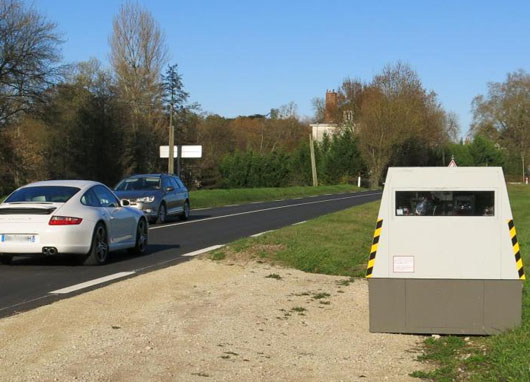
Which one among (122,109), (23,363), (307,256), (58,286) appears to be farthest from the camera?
(122,109)

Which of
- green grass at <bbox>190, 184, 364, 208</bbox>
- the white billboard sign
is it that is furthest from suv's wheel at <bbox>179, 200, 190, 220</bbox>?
the white billboard sign

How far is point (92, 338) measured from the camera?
6461mm

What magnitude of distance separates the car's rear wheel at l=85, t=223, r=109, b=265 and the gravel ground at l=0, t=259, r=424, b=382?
240cm

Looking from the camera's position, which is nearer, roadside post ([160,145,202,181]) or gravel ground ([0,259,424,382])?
gravel ground ([0,259,424,382])

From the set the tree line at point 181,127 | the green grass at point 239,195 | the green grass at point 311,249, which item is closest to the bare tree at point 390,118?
the tree line at point 181,127

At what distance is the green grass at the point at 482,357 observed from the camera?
18.3 feet

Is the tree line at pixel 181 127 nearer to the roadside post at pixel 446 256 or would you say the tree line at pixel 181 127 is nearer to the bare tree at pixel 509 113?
the bare tree at pixel 509 113

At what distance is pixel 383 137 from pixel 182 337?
70.2m

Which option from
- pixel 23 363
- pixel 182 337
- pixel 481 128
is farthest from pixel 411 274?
pixel 481 128

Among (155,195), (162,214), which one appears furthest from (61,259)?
(162,214)

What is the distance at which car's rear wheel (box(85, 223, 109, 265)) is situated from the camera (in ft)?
39.5

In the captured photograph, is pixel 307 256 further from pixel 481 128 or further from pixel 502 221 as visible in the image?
pixel 481 128

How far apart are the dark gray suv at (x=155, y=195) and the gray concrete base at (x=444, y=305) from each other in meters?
15.2

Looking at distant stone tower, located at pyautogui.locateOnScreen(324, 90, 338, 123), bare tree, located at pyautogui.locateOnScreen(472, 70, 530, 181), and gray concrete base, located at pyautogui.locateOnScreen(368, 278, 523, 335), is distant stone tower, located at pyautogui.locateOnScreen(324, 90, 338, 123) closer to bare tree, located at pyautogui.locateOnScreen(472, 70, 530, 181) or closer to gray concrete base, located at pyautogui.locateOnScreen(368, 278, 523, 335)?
bare tree, located at pyautogui.locateOnScreen(472, 70, 530, 181)
